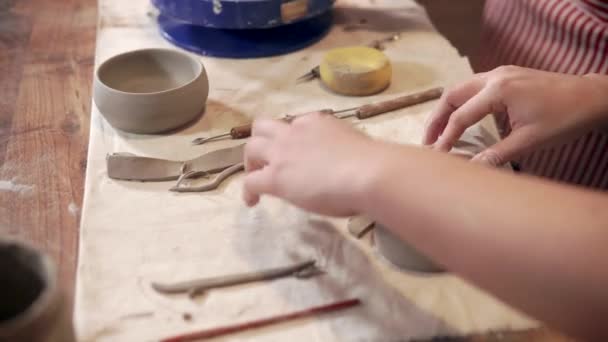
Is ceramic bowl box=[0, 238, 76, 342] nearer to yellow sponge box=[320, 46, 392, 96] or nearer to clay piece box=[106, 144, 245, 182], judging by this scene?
clay piece box=[106, 144, 245, 182]

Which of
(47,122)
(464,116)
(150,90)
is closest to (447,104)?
(464,116)

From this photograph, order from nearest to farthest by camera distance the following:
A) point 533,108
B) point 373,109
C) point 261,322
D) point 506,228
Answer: point 506,228 → point 261,322 → point 533,108 → point 373,109

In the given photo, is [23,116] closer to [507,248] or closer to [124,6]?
[124,6]

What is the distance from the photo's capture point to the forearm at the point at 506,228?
43 centimetres

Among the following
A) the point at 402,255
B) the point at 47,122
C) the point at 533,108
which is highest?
the point at 533,108

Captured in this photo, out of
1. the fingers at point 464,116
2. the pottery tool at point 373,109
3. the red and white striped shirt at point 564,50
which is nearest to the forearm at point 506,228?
the fingers at point 464,116

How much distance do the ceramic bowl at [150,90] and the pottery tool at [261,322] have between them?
339mm

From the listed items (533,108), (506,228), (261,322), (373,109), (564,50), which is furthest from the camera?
(564,50)

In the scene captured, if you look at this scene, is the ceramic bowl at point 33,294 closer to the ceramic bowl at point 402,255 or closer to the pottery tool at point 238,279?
the pottery tool at point 238,279

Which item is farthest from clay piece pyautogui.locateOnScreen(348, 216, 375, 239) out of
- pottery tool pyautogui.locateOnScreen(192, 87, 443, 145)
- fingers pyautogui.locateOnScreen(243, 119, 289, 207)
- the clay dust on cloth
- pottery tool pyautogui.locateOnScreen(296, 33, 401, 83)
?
pottery tool pyautogui.locateOnScreen(296, 33, 401, 83)

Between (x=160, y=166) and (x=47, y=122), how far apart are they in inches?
9.3

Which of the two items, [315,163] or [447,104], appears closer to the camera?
[315,163]

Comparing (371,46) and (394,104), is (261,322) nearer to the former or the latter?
(394,104)

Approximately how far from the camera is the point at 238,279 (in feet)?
1.93
